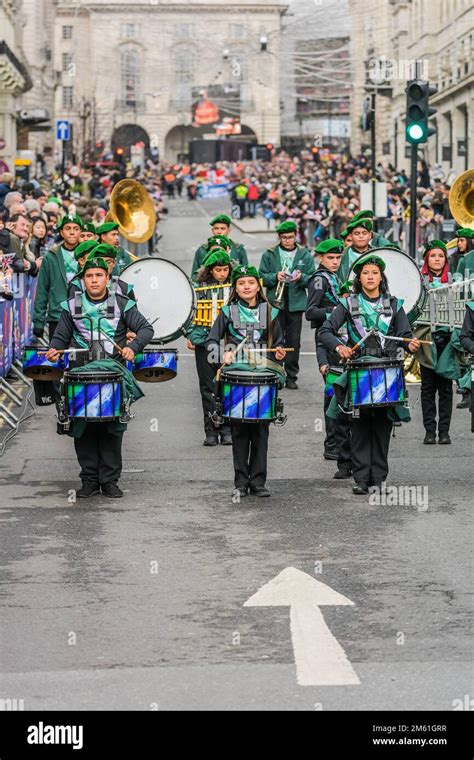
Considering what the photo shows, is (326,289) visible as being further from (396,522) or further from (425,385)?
(396,522)

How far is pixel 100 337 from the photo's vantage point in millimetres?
10961

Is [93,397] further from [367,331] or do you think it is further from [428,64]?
[428,64]

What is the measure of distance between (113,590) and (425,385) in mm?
5618

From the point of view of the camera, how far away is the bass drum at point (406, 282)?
12.6 m

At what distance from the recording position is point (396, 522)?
9.96 meters

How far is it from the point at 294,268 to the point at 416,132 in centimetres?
302

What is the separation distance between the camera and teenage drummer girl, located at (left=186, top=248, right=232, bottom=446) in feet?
43.7

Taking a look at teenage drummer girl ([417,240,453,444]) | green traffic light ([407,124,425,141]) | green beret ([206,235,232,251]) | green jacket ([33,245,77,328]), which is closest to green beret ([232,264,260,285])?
teenage drummer girl ([417,240,453,444])

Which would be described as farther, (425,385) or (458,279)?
(458,279)

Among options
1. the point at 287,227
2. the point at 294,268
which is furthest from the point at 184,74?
the point at 287,227

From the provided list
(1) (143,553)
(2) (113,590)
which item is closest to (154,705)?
(2) (113,590)

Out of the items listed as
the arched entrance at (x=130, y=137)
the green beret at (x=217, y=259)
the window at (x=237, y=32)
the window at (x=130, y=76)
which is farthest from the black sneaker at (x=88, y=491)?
the window at (x=237, y=32)

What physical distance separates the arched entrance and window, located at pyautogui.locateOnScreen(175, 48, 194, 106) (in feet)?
14.2

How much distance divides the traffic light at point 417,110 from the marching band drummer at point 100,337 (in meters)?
8.60
